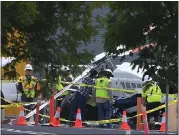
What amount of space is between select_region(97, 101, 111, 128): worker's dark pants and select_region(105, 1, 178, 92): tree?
396 inches

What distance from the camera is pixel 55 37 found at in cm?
536

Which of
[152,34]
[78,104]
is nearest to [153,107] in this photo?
[78,104]

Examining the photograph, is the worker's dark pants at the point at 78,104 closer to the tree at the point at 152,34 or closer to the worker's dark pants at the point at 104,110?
the worker's dark pants at the point at 104,110

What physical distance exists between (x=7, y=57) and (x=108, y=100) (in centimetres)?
957

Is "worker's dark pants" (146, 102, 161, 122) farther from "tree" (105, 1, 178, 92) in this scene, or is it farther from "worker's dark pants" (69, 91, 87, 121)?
"tree" (105, 1, 178, 92)

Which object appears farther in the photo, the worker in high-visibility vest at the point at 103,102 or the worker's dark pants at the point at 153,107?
the worker's dark pants at the point at 153,107

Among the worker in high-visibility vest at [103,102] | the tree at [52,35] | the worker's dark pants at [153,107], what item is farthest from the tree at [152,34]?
the worker's dark pants at [153,107]

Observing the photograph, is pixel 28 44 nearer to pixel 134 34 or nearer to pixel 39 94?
pixel 39 94

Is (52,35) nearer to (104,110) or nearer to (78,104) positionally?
(104,110)

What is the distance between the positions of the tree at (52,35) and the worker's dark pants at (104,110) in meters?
9.03

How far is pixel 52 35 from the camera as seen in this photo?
5.32 metres

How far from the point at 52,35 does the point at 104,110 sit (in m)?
9.43

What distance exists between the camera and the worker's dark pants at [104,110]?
47.6 ft

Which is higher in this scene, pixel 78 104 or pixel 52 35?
pixel 52 35
